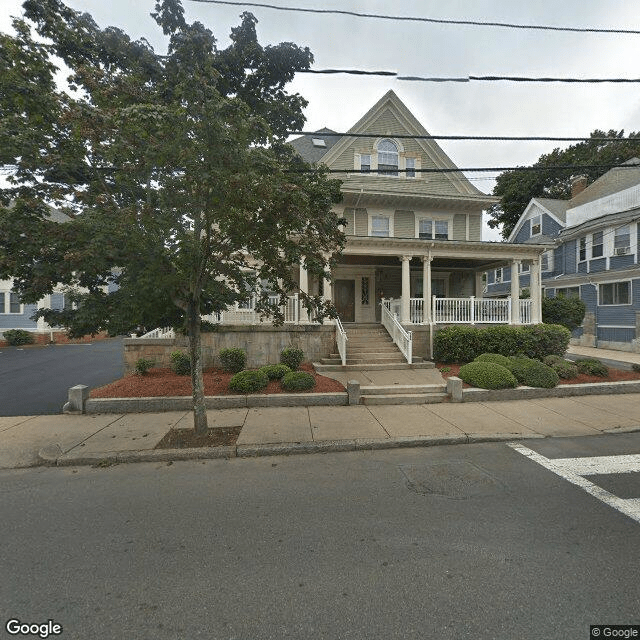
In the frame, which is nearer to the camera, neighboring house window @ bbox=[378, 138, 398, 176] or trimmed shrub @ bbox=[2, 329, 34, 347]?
neighboring house window @ bbox=[378, 138, 398, 176]

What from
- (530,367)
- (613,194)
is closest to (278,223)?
(530,367)

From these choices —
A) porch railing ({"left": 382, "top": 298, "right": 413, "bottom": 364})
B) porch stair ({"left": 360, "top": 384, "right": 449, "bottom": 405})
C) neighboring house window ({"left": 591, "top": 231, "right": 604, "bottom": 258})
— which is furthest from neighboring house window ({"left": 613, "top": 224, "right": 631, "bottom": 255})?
porch stair ({"left": 360, "top": 384, "right": 449, "bottom": 405})

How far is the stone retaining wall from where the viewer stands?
963cm

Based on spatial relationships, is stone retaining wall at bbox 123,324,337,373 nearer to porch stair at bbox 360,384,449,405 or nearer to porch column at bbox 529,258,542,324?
porch stair at bbox 360,384,449,405

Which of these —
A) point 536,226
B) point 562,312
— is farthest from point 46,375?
point 536,226

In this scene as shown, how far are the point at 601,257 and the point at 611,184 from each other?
17.8ft

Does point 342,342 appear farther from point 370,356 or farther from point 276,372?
point 276,372

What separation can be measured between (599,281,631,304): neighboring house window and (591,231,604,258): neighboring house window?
6.22ft

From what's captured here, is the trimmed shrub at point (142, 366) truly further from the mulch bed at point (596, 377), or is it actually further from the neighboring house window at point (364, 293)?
the neighboring house window at point (364, 293)

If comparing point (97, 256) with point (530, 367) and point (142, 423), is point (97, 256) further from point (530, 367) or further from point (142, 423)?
point (530, 367)

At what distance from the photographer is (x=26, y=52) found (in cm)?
464

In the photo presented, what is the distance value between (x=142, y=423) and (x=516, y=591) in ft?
19.9

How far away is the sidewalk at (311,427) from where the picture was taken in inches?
193

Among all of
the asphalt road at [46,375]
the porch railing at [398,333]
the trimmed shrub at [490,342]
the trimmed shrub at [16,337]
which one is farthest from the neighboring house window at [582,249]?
the trimmed shrub at [16,337]
